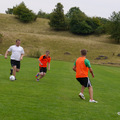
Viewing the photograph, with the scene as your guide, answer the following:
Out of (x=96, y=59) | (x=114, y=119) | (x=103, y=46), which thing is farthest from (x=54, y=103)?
(x=103, y=46)

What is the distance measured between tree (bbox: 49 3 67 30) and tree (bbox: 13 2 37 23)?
1160cm

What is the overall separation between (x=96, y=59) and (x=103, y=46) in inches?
583

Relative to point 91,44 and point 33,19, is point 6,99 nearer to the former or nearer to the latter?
point 91,44

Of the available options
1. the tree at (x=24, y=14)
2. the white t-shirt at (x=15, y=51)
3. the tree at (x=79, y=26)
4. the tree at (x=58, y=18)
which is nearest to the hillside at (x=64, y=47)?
the tree at (x=79, y=26)

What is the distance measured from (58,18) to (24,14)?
1775 cm

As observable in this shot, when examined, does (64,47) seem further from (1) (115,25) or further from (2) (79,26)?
(2) (79,26)

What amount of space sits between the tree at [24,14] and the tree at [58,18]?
1160cm

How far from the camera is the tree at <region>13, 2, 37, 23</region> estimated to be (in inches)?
3944

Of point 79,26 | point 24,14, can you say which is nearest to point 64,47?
point 79,26

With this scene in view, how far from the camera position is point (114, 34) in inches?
2933

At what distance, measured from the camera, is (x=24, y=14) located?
102 m

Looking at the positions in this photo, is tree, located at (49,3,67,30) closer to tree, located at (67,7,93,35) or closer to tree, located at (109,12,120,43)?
tree, located at (67,7,93,35)

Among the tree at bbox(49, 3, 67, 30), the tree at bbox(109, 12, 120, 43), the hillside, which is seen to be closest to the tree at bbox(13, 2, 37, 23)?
the tree at bbox(49, 3, 67, 30)

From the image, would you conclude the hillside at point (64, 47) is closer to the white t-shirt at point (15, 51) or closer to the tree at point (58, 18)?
the tree at point (58, 18)
